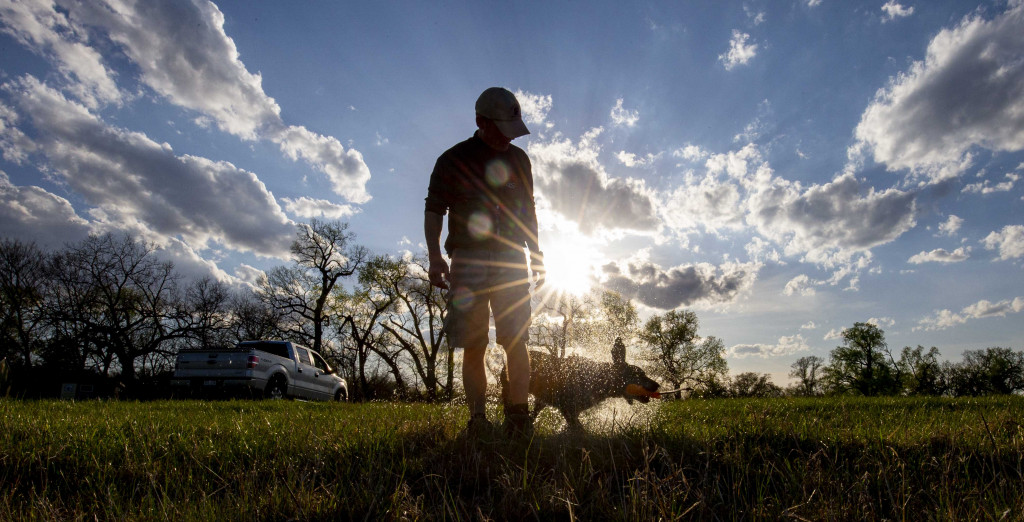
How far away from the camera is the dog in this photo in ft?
13.4

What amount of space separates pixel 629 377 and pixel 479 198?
1.94 m

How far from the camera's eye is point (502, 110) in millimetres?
3543

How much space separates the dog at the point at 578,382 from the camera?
4090mm

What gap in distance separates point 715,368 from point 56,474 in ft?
176

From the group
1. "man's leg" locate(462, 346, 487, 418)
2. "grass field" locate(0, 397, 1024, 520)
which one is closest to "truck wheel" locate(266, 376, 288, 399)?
"grass field" locate(0, 397, 1024, 520)

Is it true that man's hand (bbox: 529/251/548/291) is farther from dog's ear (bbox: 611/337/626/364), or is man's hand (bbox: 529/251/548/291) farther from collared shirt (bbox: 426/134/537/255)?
dog's ear (bbox: 611/337/626/364)

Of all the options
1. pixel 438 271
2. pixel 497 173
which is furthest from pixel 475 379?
pixel 497 173

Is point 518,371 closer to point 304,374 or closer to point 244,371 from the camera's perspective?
point 244,371

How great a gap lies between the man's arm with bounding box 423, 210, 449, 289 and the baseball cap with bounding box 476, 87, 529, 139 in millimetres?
811

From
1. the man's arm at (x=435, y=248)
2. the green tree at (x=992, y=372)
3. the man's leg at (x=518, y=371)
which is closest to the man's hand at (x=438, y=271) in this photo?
the man's arm at (x=435, y=248)

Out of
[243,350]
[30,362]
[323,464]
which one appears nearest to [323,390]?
[243,350]

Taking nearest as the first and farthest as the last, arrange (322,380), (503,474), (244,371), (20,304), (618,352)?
(503,474) → (618,352) → (244,371) → (322,380) → (20,304)

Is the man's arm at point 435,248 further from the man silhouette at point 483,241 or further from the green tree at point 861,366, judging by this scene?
the green tree at point 861,366

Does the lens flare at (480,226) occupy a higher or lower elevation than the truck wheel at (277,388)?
higher
